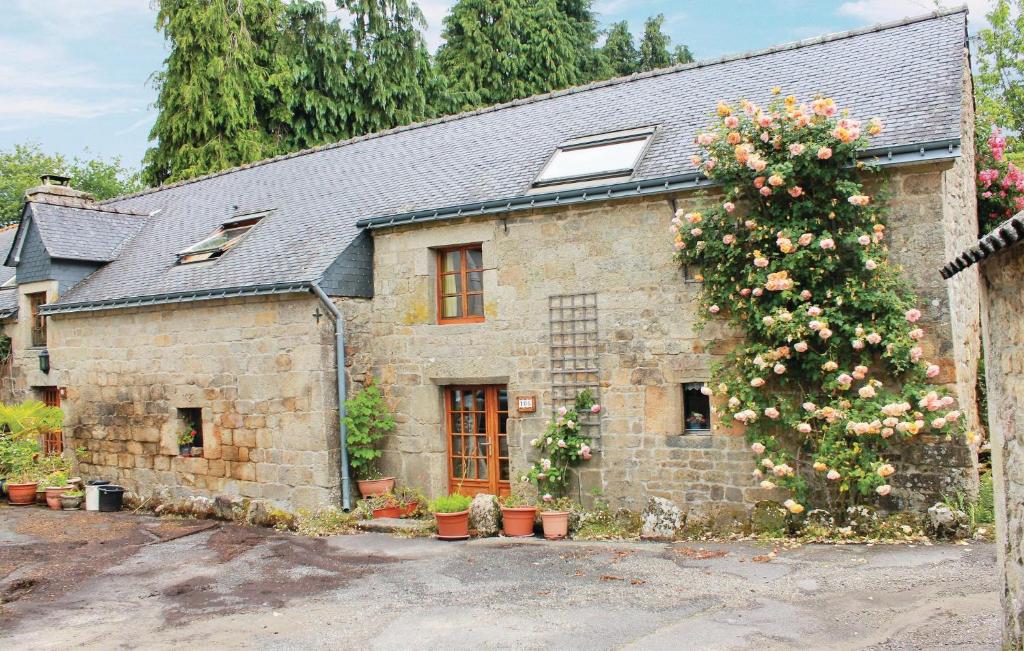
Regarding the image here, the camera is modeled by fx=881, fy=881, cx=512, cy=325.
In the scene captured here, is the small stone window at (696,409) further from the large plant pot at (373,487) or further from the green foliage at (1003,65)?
the green foliage at (1003,65)

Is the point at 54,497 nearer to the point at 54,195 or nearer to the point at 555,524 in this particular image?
the point at 54,195

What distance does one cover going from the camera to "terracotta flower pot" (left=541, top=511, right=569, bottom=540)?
1022 cm

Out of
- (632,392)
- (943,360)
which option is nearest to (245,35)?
(632,392)

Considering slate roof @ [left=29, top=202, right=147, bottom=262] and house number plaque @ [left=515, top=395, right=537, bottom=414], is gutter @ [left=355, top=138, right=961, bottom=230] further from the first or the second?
slate roof @ [left=29, top=202, right=147, bottom=262]

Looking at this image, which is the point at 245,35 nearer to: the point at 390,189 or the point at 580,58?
the point at 580,58

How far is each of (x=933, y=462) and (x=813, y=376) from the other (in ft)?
4.61

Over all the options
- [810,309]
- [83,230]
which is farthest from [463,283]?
[83,230]

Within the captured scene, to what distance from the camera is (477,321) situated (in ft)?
38.2

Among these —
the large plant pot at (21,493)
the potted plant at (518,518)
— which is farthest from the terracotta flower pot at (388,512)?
the large plant pot at (21,493)

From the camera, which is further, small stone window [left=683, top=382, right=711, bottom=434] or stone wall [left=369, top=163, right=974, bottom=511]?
small stone window [left=683, top=382, right=711, bottom=434]

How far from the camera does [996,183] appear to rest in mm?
12805

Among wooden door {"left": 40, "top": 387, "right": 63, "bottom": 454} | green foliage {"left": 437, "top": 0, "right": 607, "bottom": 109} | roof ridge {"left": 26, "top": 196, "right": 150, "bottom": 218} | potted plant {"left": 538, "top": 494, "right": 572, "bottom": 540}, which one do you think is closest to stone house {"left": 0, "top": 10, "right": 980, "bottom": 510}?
potted plant {"left": 538, "top": 494, "right": 572, "bottom": 540}

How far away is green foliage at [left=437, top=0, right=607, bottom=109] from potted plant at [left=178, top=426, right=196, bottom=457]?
19.3 m

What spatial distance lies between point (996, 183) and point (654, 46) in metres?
22.4
